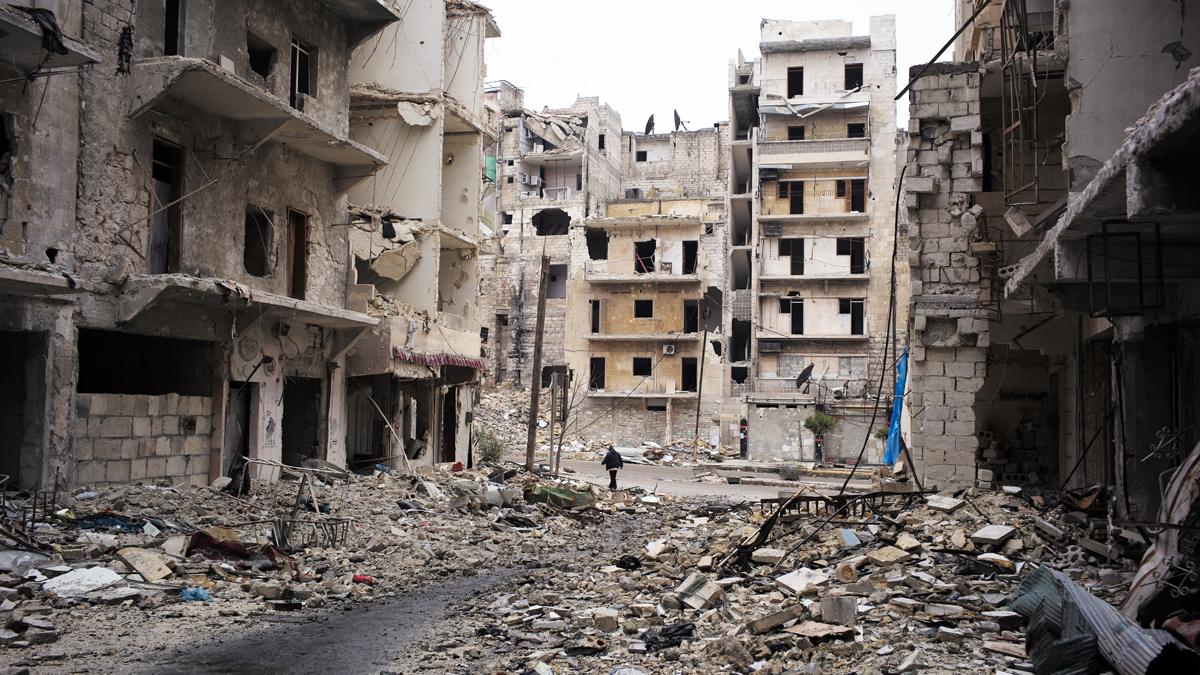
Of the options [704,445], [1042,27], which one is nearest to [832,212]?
[704,445]

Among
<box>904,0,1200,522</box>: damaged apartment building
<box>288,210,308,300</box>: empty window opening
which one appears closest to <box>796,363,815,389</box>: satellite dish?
<box>904,0,1200,522</box>: damaged apartment building

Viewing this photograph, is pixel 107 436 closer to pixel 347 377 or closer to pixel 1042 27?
pixel 347 377

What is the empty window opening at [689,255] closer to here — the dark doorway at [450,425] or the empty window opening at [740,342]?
the empty window opening at [740,342]

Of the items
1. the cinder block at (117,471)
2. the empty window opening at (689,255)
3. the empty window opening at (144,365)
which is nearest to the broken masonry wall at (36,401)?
the cinder block at (117,471)

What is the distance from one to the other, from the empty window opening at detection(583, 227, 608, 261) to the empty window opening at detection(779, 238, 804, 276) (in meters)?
9.95

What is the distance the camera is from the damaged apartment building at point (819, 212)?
1887 inches

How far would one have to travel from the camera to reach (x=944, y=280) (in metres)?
17.7

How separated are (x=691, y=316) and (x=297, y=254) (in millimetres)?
33252

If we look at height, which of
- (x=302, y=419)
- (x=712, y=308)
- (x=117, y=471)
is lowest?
(x=117, y=471)

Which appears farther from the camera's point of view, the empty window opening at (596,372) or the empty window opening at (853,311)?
the empty window opening at (596,372)

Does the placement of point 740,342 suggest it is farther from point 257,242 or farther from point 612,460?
point 257,242

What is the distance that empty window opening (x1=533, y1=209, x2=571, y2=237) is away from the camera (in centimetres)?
5741

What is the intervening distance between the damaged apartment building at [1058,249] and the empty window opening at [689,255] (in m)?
28.0

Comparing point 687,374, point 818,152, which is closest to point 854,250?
point 818,152
